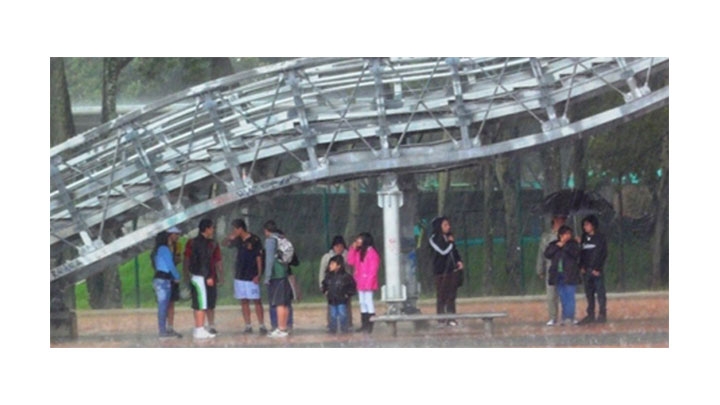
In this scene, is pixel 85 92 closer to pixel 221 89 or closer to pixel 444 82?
pixel 221 89

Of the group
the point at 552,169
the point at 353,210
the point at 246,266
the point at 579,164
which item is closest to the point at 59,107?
the point at 246,266

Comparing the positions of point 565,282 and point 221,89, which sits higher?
point 221,89

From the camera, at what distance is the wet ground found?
29.2 meters

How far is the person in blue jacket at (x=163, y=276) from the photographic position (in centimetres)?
2977

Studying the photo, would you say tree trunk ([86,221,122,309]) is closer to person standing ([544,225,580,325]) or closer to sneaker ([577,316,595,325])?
person standing ([544,225,580,325])

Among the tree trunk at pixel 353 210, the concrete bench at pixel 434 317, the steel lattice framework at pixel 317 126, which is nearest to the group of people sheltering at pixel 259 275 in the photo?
the tree trunk at pixel 353 210

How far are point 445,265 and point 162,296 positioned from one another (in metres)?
3.58

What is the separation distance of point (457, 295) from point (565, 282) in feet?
4.52

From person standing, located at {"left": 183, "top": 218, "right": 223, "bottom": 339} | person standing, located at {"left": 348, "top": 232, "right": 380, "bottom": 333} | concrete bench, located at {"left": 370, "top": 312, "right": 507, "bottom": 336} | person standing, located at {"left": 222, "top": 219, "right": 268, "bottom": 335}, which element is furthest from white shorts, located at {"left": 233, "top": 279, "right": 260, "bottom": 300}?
concrete bench, located at {"left": 370, "top": 312, "right": 507, "bottom": 336}

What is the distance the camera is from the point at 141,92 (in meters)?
29.7

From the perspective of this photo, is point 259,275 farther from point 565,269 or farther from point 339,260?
point 565,269

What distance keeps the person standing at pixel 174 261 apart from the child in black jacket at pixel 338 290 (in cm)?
187

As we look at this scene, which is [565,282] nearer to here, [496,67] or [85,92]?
[496,67]
